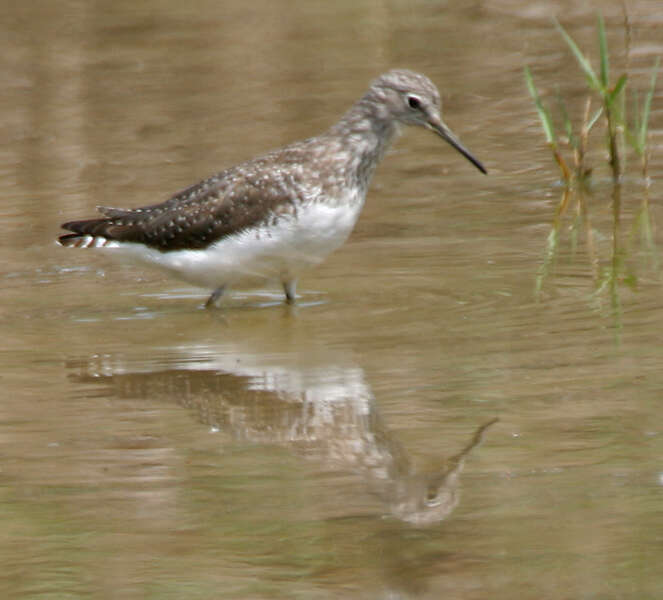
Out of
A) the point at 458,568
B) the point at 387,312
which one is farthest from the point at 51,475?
the point at 387,312

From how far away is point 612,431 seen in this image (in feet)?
19.9

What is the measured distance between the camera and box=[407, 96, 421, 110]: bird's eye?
855 centimetres

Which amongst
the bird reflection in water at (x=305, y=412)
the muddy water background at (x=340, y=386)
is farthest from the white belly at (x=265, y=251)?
the bird reflection in water at (x=305, y=412)

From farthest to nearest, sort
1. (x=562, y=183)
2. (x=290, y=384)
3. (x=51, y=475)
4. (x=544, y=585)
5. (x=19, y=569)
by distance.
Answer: (x=562, y=183) < (x=290, y=384) < (x=51, y=475) < (x=19, y=569) < (x=544, y=585)

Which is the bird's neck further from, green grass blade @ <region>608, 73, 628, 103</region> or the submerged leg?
green grass blade @ <region>608, 73, 628, 103</region>

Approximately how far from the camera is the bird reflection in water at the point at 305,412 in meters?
5.59

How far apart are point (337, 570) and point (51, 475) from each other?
5.10ft

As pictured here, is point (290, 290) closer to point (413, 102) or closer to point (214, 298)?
point (214, 298)

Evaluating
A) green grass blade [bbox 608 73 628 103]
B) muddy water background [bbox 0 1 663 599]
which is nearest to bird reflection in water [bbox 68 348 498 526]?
muddy water background [bbox 0 1 663 599]

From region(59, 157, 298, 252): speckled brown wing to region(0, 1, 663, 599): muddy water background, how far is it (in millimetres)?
451

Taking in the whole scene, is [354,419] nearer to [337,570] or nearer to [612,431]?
[612,431]

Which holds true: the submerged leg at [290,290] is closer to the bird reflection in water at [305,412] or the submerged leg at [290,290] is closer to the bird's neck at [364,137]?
the bird's neck at [364,137]

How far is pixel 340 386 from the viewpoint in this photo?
7.07 metres

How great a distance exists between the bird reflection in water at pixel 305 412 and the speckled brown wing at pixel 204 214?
942 mm
